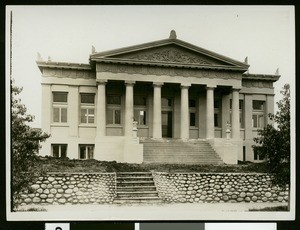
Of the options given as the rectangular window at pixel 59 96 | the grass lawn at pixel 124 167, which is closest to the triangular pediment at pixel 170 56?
the rectangular window at pixel 59 96

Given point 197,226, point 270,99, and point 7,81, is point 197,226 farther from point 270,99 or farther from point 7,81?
point 7,81

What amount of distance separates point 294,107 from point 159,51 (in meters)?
1.39

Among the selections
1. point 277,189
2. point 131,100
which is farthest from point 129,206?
point 277,189

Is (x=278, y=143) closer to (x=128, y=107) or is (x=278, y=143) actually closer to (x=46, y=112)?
(x=128, y=107)

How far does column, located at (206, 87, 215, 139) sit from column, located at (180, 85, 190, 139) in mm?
203

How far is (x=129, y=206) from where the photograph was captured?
4543mm

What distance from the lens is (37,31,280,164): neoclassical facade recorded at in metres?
4.70

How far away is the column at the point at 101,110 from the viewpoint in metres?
4.76

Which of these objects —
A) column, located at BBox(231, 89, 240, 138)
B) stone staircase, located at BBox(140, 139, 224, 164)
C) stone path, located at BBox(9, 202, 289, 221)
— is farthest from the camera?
column, located at BBox(231, 89, 240, 138)

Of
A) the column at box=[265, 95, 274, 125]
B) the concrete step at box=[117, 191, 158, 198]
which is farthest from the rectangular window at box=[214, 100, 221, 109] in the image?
the concrete step at box=[117, 191, 158, 198]

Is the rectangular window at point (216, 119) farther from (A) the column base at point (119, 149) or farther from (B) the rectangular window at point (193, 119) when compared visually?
(A) the column base at point (119, 149)

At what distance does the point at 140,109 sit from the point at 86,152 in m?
0.70

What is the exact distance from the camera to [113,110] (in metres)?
4.82

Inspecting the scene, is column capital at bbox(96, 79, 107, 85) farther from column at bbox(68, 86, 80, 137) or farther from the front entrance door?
the front entrance door
